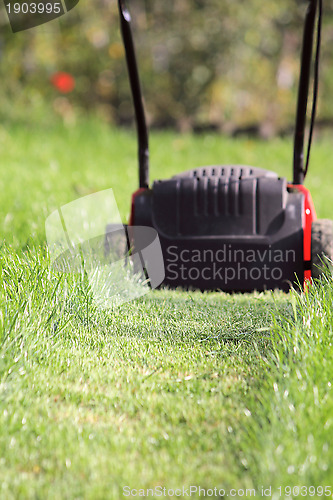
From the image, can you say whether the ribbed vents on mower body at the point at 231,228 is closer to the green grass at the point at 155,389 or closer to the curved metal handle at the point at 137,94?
the green grass at the point at 155,389

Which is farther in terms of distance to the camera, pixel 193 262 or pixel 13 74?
pixel 13 74

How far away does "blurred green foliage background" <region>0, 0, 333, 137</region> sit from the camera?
863 centimetres

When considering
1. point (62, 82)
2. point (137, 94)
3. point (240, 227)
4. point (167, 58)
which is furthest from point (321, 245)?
point (167, 58)

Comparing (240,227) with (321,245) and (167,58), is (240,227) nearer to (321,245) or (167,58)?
(321,245)

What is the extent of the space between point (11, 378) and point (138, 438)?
418 millimetres

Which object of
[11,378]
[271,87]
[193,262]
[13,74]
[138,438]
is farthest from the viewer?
[271,87]

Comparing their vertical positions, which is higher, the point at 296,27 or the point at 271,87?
the point at 296,27

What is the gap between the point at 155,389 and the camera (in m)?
1.71

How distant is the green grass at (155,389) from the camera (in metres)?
1.29

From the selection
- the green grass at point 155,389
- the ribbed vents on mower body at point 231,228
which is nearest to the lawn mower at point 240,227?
the ribbed vents on mower body at point 231,228

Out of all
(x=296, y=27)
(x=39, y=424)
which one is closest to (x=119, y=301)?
(x=39, y=424)

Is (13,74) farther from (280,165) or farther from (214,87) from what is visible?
(280,165)

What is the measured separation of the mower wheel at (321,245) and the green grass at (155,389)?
199mm

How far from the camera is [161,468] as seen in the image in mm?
1327
